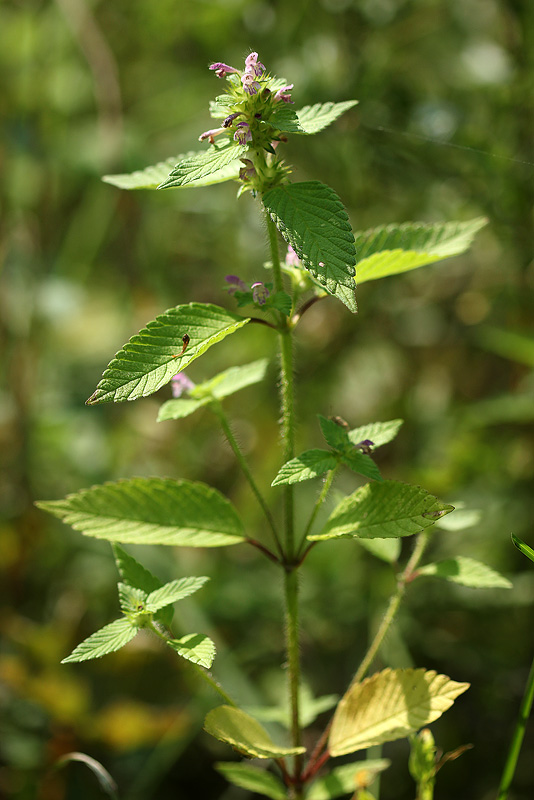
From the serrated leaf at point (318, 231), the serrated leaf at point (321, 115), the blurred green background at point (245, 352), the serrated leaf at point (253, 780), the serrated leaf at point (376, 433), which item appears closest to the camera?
the serrated leaf at point (318, 231)

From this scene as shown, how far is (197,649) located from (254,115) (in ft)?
1.88

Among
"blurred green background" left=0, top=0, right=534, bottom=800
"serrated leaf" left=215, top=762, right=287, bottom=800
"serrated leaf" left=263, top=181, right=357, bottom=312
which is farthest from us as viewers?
"blurred green background" left=0, top=0, right=534, bottom=800

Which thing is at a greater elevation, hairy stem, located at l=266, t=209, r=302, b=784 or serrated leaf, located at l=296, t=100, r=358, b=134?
serrated leaf, located at l=296, t=100, r=358, b=134

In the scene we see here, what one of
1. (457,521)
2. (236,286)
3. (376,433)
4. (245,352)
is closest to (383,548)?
(457,521)

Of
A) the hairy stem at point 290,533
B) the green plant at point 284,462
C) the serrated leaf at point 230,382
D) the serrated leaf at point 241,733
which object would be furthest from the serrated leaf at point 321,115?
the serrated leaf at point 241,733

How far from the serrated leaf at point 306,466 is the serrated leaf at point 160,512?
5.6 inches

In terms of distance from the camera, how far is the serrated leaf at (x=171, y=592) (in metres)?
0.79

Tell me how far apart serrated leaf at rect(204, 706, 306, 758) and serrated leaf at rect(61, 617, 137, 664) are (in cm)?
17

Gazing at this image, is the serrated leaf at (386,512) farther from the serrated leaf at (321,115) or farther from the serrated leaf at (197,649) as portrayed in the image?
the serrated leaf at (321,115)

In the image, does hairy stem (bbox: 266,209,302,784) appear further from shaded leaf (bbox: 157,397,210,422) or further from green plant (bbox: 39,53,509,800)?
shaded leaf (bbox: 157,397,210,422)

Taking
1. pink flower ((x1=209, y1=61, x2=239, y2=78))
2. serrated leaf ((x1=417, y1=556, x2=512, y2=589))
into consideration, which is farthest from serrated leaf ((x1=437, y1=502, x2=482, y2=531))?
pink flower ((x1=209, y1=61, x2=239, y2=78))

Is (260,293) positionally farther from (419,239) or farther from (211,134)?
(419,239)

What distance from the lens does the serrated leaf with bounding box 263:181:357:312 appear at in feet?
2.22

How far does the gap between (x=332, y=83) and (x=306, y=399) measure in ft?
3.34
